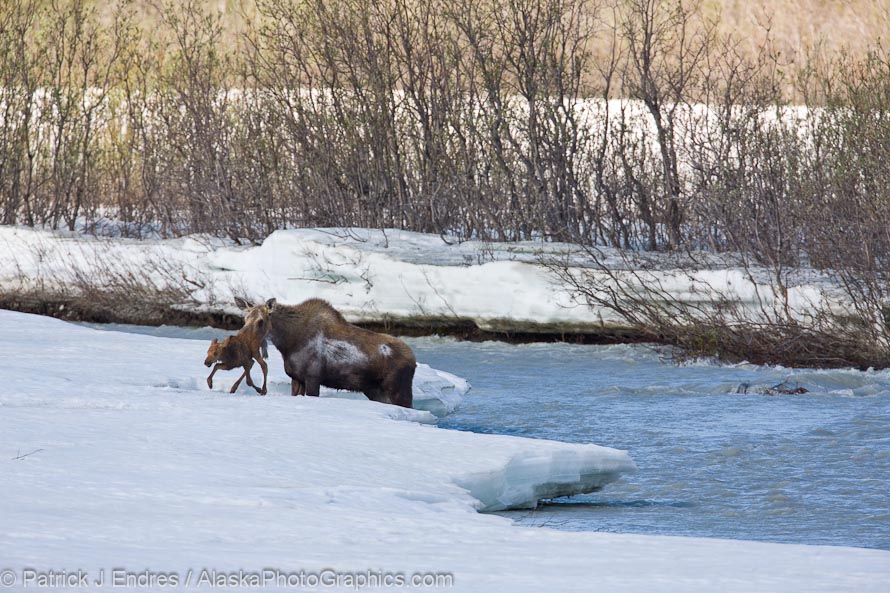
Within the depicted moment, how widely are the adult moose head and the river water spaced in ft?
2.89

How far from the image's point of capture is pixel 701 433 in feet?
30.4

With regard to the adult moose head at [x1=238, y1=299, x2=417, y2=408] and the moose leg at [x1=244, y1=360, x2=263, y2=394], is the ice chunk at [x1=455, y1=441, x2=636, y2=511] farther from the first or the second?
the moose leg at [x1=244, y1=360, x2=263, y2=394]

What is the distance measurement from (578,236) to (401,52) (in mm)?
5085

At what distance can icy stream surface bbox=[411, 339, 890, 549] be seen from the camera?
6.61 meters

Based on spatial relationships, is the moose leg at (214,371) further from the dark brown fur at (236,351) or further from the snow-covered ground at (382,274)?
the snow-covered ground at (382,274)

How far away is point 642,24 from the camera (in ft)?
65.0

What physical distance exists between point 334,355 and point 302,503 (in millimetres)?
3769

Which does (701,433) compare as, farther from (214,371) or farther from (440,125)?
(440,125)

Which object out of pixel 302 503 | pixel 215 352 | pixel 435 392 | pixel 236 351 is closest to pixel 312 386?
pixel 236 351

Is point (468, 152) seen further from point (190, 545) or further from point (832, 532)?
point (190, 545)

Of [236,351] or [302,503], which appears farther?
[236,351]

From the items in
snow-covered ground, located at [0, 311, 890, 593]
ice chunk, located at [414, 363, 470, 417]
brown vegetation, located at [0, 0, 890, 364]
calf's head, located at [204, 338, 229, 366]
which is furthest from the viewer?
brown vegetation, located at [0, 0, 890, 364]

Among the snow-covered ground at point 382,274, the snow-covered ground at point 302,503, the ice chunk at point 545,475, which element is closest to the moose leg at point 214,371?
the snow-covered ground at point 302,503

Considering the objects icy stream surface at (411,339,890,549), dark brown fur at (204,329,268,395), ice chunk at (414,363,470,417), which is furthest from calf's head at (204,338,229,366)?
icy stream surface at (411,339,890,549)
